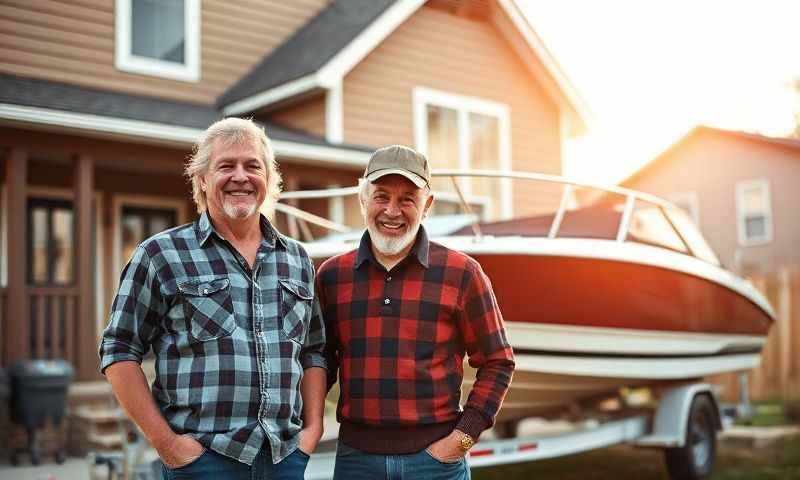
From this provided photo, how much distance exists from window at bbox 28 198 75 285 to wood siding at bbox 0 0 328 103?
154cm

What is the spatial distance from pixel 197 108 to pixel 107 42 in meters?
1.21

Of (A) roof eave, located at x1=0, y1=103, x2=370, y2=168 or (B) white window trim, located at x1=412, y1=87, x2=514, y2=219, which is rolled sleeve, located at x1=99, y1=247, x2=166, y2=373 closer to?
(A) roof eave, located at x1=0, y1=103, x2=370, y2=168

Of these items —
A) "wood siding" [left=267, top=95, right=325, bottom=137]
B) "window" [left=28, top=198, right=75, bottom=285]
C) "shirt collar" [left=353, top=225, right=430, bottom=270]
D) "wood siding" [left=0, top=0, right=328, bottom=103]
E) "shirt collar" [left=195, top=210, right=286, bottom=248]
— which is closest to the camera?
"shirt collar" [left=195, top=210, right=286, bottom=248]

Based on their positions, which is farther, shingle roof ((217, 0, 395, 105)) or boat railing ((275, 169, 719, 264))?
shingle roof ((217, 0, 395, 105))

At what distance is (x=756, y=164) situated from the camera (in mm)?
20203

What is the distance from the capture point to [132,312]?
2.32 metres

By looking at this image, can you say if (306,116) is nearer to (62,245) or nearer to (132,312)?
(62,245)

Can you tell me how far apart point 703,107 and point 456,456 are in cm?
2667

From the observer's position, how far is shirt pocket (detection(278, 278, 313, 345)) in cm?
250

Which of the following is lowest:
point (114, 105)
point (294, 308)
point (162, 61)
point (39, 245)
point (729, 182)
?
point (294, 308)

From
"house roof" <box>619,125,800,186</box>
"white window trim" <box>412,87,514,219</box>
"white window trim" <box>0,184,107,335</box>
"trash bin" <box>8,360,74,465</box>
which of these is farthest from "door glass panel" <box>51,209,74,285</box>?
"house roof" <box>619,125,800,186</box>

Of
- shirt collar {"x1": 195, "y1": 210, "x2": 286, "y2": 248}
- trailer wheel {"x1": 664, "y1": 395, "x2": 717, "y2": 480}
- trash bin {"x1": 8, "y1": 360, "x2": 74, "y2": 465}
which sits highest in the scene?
shirt collar {"x1": 195, "y1": 210, "x2": 286, "y2": 248}

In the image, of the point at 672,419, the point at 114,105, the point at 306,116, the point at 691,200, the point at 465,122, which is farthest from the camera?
the point at 691,200

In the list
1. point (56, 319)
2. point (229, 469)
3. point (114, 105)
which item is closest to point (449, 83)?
point (114, 105)
